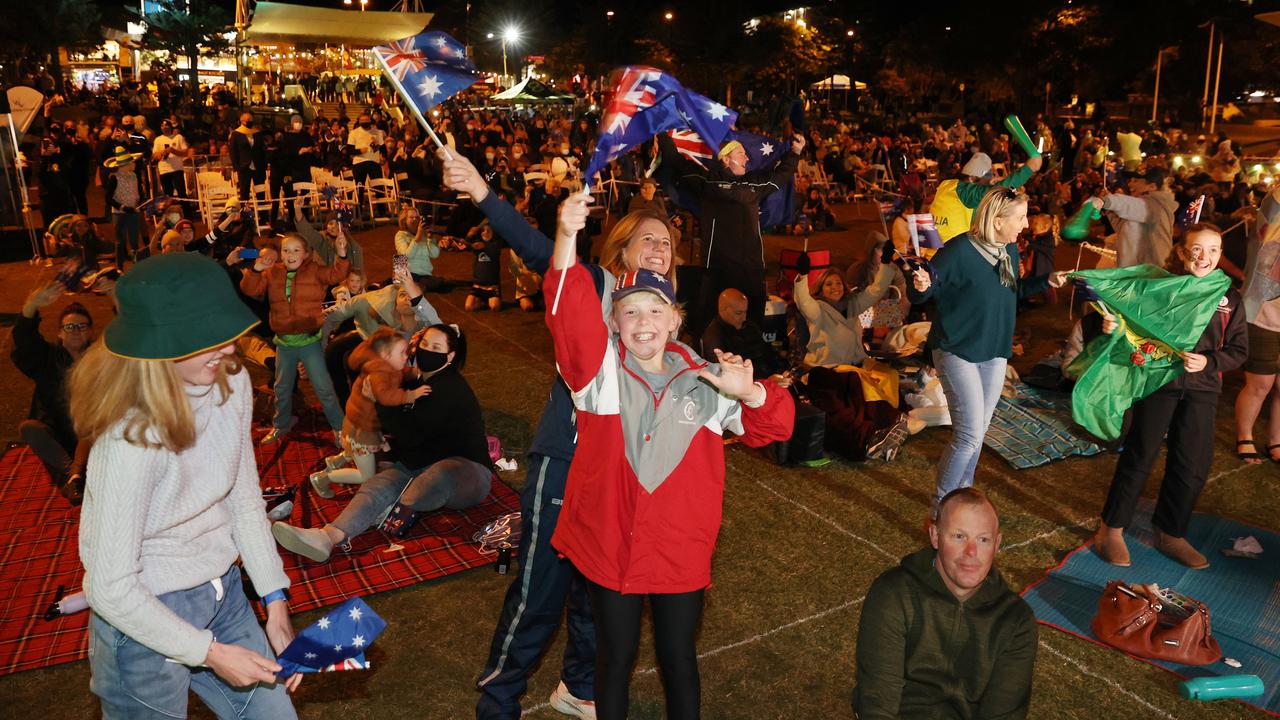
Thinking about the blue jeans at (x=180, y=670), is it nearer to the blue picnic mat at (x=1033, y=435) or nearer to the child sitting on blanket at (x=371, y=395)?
the child sitting on blanket at (x=371, y=395)

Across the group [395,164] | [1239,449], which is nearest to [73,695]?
[1239,449]

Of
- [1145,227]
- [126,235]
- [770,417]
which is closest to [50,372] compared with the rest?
[770,417]

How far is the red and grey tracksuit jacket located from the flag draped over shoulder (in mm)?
3109

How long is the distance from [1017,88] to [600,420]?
44.5 meters

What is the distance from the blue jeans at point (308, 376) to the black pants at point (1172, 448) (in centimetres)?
528

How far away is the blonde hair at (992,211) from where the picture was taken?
206 inches

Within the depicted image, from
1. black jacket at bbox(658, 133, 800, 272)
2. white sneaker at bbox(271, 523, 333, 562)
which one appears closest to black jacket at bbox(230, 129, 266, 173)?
black jacket at bbox(658, 133, 800, 272)

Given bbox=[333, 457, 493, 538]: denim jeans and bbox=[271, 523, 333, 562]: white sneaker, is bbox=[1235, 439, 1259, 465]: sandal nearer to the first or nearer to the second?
bbox=[333, 457, 493, 538]: denim jeans

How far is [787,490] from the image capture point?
21.4ft

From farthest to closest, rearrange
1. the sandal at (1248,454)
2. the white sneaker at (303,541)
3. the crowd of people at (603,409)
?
the sandal at (1248,454), the white sneaker at (303,541), the crowd of people at (603,409)

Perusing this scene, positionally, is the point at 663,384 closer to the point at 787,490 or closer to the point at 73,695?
the point at 73,695

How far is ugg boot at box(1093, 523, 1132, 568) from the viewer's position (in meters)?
5.44

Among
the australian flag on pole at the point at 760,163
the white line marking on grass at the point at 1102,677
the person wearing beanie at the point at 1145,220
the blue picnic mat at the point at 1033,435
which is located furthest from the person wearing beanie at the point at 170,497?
the person wearing beanie at the point at 1145,220

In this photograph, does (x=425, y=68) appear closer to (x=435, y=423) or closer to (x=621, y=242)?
(x=621, y=242)
